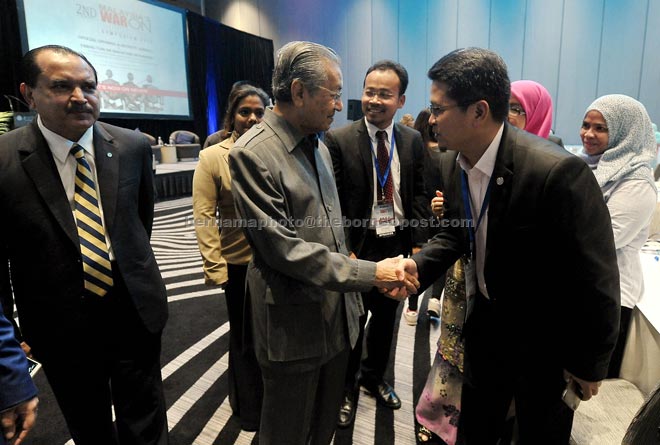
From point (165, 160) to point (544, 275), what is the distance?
814 centimetres

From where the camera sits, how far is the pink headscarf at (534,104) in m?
1.92

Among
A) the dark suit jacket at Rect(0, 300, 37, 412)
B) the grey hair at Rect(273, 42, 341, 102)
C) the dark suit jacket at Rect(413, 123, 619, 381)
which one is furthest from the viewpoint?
the grey hair at Rect(273, 42, 341, 102)

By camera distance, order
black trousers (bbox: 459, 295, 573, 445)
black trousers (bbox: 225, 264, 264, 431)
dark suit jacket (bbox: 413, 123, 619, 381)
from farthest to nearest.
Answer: black trousers (bbox: 225, 264, 264, 431) → black trousers (bbox: 459, 295, 573, 445) → dark suit jacket (bbox: 413, 123, 619, 381)

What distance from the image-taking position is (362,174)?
6.40 ft

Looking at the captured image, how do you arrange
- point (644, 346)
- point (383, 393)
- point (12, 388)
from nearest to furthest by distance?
point (12, 388) < point (644, 346) < point (383, 393)

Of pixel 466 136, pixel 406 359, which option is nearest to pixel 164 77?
pixel 406 359

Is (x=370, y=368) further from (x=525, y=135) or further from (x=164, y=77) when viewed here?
(x=164, y=77)

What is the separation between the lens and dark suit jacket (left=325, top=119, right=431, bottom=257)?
1.96 meters

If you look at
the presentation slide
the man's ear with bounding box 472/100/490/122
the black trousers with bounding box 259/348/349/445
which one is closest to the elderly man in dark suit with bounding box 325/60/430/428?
the black trousers with bounding box 259/348/349/445

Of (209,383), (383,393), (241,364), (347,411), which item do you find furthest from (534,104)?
(209,383)

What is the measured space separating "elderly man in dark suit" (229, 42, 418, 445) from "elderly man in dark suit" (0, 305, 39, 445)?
1.94 feet

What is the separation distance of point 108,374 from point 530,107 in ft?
7.11

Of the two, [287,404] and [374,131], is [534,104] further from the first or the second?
[287,404]

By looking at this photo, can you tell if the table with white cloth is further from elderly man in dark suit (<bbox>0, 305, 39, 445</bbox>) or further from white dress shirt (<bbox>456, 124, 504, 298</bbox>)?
elderly man in dark suit (<bbox>0, 305, 39, 445</bbox>)
